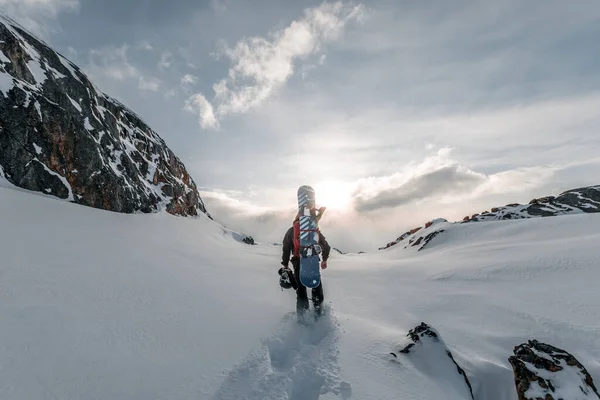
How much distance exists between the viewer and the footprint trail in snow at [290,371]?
11.2 ft

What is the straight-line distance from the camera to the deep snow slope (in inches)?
136

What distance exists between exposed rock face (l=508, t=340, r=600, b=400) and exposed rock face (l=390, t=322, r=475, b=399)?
69 centimetres

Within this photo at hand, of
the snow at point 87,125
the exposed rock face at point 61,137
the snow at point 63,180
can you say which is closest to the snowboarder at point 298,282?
the exposed rock face at point 61,137

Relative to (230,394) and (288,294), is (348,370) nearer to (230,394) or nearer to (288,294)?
(230,394)

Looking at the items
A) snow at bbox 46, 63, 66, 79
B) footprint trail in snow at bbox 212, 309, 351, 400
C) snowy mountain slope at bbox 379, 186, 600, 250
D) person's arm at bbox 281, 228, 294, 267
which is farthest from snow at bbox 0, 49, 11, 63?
snowy mountain slope at bbox 379, 186, 600, 250

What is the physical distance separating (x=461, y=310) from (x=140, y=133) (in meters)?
44.0

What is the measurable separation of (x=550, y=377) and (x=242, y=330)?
15.6 feet

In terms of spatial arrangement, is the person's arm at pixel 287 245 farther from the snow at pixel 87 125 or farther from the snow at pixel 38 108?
the snow at pixel 87 125

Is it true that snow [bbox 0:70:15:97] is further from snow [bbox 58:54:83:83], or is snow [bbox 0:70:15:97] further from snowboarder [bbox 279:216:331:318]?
snowboarder [bbox 279:216:331:318]

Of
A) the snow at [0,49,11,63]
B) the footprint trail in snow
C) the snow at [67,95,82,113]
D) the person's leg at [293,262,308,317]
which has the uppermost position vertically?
the snow at [0,49,11,63]

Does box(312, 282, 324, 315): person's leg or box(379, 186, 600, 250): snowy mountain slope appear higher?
box(379, 186, 600, 250): snowy mountain slope

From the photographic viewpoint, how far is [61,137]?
835 inches

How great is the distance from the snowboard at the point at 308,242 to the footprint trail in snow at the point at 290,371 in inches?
51.3

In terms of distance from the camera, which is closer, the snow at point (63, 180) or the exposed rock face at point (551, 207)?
the snow at point (63, 180)
